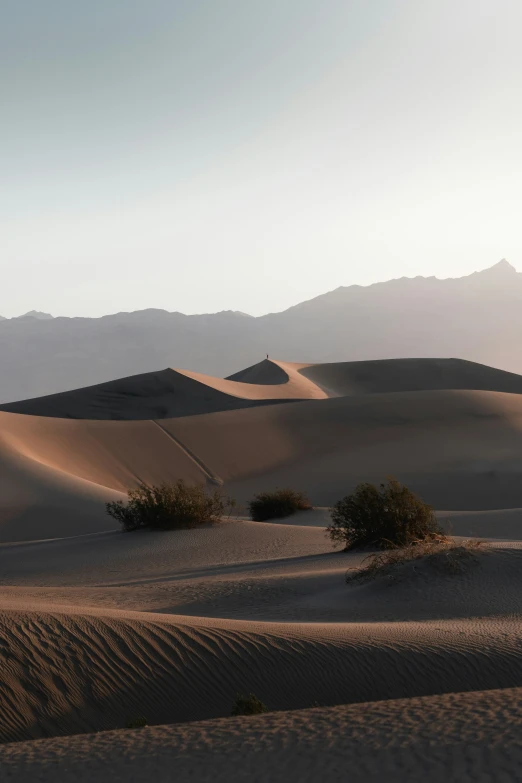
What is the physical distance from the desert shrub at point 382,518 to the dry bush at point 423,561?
11.5ft

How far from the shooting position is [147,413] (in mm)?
54875

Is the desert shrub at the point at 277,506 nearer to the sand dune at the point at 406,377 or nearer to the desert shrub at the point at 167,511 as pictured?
the desert shrub at the point at 167,511

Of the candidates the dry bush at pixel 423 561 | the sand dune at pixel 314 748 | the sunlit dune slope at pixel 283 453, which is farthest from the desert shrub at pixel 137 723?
the sunlit dune slope at pixel 283 453

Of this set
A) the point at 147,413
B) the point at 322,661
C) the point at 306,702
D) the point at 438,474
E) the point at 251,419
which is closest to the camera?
the point at 306,702

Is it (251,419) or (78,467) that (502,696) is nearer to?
(78,467)

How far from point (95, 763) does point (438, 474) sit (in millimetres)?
26775

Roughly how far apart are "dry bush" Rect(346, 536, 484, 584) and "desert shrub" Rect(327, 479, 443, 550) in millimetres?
3516

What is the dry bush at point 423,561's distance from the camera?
434 inches

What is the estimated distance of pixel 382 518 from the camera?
15641 mm

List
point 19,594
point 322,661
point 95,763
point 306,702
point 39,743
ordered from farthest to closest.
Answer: point 19,594 < point 322,661 < point 306,702 < point 39,743 < point 95,763

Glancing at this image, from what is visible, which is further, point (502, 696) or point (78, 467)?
point (78, 467)

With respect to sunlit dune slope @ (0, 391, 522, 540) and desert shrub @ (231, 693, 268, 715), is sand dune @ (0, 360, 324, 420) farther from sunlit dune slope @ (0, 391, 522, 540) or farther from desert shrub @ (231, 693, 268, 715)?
desert shrub @ (231, 693, 268, 715)

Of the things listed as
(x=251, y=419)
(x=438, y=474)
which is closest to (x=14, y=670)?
(x=438, y=474)

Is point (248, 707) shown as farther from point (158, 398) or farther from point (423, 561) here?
point (158, 398)
